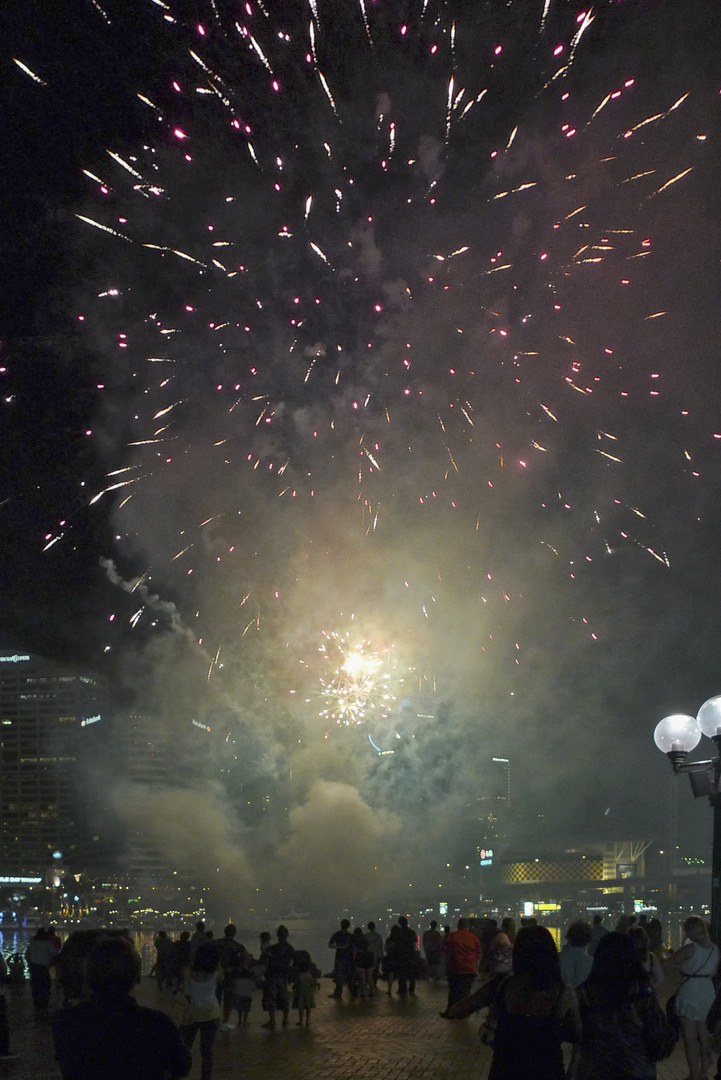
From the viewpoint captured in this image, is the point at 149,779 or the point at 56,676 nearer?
the point at 149,779

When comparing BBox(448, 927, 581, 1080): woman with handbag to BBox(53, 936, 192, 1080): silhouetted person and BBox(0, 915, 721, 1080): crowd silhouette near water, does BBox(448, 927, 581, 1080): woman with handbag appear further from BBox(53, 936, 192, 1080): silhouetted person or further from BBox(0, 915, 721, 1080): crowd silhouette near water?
BBox(53, 936, 192, 1080): silhouetted person

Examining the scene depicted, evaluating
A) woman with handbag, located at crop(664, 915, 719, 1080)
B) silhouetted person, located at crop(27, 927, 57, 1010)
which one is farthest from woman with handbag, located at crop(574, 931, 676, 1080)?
silhouetted person, located at crop(27, 927, 57, 1010)

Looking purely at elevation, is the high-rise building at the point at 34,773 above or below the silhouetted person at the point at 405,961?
above

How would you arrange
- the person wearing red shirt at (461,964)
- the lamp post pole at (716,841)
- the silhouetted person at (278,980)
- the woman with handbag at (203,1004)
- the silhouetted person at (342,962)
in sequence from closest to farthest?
the woman with handbag at (203,1004), the lamp post pole at (716,841), the person wearing red shirt at (461,964), the silhouetted person at (278,980), the silhouetted person at (342,962)

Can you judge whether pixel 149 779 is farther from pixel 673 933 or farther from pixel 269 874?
pixel 673 933

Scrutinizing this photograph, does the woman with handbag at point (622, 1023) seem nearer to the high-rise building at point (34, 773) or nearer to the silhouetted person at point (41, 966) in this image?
the silhouetted person at point (41, 966)

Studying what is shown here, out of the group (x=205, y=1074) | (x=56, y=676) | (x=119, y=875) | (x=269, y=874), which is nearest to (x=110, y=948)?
(x=205, y=1074)

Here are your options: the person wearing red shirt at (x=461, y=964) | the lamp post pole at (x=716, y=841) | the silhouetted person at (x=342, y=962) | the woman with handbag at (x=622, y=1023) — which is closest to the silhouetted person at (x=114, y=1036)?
the woman with handbag at (x=622, y=1023)
